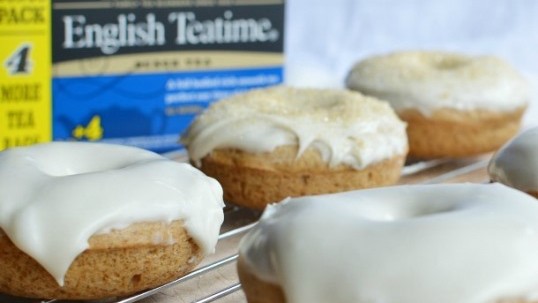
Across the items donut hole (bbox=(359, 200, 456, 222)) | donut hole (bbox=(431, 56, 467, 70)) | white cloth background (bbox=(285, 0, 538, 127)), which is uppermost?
donut hole (bbox=(359, 200, 456, 222))

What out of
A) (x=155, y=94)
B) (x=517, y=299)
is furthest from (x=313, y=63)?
(x=517, y=299)

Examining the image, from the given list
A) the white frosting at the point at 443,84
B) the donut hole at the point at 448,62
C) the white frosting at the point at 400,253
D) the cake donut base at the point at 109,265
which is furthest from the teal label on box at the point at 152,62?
the white frosting at the point at 400,253

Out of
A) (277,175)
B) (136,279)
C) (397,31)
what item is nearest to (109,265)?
(136,279)

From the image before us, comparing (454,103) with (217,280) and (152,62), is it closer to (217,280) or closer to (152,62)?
(152,62)

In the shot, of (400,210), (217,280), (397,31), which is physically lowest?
(217,280)

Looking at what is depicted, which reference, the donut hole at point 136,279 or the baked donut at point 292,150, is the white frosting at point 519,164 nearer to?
the baked donut at point 292,150

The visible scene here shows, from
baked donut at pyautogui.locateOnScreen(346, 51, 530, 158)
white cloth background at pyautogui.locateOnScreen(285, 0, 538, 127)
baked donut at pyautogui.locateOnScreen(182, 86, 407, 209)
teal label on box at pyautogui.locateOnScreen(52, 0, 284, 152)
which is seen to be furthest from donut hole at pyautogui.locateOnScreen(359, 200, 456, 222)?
white cloth background at pyautogui.locateOnScreen(285, 0, 538, 127)

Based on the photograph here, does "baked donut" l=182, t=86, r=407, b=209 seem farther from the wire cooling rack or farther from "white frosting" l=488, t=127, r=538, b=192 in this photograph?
"white frosting" l=488, t=127, r=538, b=192
